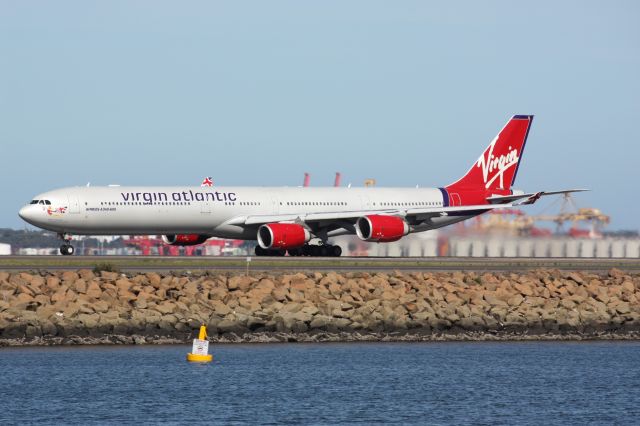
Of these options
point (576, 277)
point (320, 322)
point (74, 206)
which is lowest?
point (320, 322)

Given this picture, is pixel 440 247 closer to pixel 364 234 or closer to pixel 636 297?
pixel 364 234

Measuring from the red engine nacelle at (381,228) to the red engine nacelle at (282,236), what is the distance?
2966 mm

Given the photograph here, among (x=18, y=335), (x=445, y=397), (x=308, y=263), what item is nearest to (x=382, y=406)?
(x=445, y=397)

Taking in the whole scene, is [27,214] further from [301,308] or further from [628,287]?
[628,287]

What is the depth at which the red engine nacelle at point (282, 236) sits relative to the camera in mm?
65500

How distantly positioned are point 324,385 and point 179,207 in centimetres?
3227

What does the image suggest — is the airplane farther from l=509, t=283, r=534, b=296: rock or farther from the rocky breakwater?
l=509, t=283, r=534, b=296: rock

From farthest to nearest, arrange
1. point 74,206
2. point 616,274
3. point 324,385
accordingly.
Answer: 1. point 74,206
2. point 616,274
3. point 324,385

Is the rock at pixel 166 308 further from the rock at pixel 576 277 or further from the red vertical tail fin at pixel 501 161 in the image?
A: the red vertical tail fin at pixel 501 161

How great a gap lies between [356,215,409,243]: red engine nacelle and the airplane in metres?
0.05

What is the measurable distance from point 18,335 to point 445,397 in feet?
50.1

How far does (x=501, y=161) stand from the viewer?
Answer: 78000 mm

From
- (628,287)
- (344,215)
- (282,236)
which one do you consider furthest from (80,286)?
(344,215)

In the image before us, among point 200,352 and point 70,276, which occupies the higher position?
point 70,276
